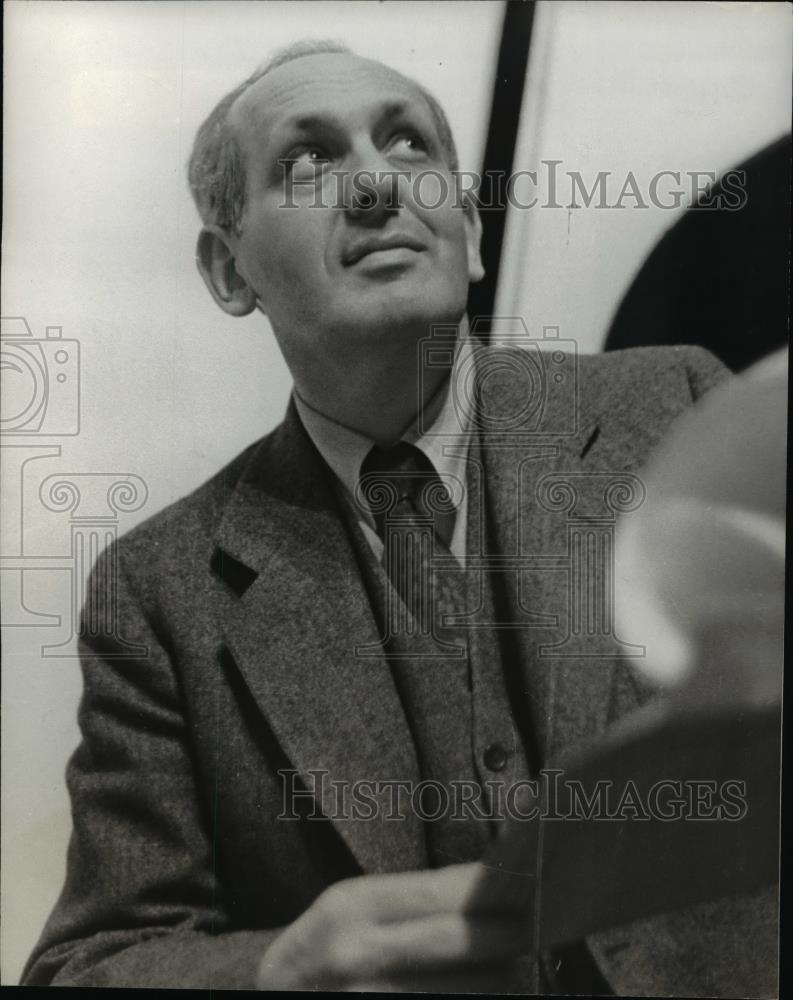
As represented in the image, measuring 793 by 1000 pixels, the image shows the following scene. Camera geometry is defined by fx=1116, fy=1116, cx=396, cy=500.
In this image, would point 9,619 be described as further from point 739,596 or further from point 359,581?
point 739,596

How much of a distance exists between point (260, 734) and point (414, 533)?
0.51m

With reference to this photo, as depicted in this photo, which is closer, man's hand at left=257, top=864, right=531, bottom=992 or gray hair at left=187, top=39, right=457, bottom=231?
man's hand at left=257, top=864, right=531, bottom=992

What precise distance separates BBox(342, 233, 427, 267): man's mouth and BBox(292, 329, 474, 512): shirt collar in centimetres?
22

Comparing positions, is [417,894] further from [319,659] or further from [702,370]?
[702,370]

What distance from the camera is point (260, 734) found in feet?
7.38

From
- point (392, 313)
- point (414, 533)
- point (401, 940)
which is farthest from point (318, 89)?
point (401, 940)

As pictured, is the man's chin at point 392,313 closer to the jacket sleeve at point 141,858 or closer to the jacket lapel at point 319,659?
the jacket lapel at point 319,659

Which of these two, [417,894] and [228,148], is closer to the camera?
[417,894]

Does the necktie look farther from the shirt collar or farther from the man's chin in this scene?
the man's chin

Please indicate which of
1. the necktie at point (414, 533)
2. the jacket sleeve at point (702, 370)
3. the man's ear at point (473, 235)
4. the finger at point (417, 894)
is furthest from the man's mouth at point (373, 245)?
the finger at point (417, 894)

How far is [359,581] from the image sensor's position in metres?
2.27

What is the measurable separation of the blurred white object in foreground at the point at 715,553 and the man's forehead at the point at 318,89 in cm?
91

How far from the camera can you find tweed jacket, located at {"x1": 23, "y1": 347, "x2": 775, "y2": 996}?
7.31ft

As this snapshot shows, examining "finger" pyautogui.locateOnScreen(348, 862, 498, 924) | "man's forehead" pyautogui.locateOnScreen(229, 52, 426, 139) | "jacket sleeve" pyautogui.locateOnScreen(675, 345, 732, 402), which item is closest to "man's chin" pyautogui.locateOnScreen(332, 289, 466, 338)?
"man's forehead" pyautogui.locateOnScreen(229, 52, 426, 139)
